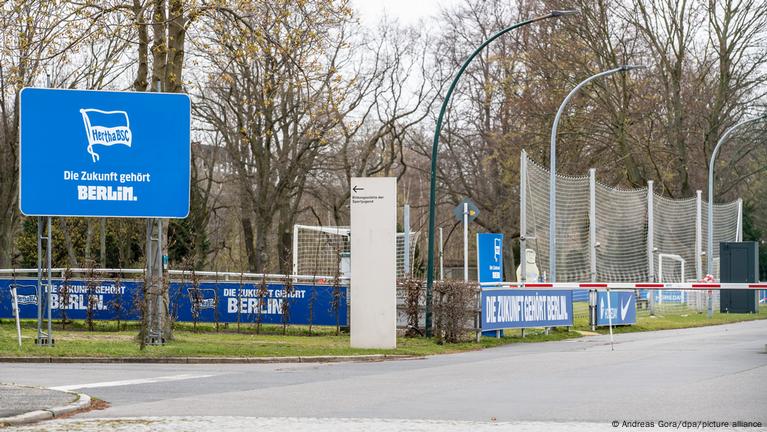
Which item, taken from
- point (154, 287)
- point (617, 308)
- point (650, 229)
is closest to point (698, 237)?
point (650, 229)

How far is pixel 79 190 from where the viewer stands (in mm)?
22516

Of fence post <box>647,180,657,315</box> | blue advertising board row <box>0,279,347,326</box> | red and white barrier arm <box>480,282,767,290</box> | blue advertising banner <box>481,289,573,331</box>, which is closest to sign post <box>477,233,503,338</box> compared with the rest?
blue advertising banner <box>481,289,573,331</box>

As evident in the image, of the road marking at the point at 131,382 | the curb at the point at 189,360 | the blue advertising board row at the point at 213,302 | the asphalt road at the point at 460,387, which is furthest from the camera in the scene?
the blue advertising board row at the point at 213,302

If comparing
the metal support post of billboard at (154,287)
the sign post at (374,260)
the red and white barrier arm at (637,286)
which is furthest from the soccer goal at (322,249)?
the sign post at (374,260)

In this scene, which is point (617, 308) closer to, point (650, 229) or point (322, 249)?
point (650, 229)

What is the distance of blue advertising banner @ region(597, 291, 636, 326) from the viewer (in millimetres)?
33844

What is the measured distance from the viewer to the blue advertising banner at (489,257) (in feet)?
107

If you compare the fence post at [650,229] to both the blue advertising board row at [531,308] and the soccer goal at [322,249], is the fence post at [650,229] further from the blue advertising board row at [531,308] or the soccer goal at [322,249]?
the soccer goal at [322,249]

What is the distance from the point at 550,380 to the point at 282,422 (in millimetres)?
6029

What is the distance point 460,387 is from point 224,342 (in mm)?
11184

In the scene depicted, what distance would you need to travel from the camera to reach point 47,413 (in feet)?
39.2

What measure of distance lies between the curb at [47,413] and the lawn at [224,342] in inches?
335

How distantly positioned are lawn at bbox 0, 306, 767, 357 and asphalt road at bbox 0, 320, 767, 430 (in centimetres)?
149

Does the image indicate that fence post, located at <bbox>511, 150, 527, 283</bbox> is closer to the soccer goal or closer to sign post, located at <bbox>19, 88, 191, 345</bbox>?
the soccer goal
